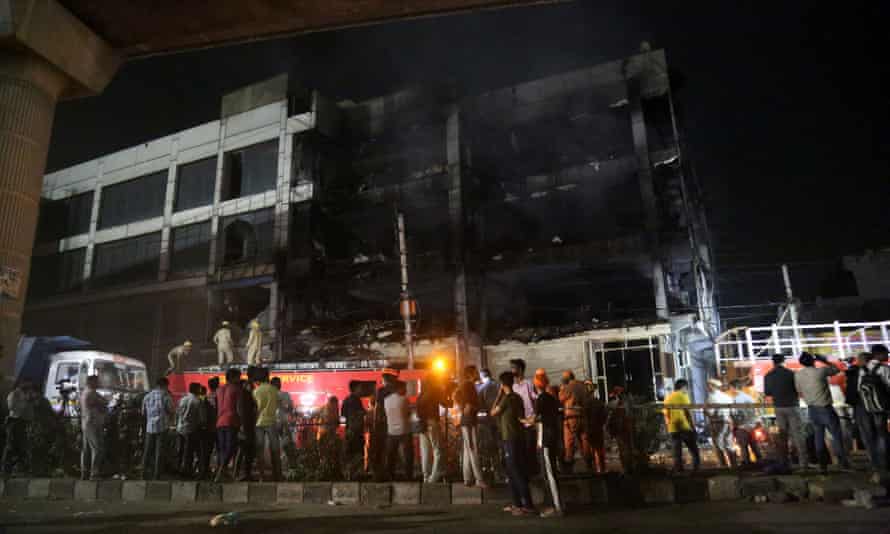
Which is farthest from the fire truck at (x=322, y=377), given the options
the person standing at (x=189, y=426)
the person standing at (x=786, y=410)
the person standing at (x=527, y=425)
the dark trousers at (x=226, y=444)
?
the person standing at (x=786, y=410)

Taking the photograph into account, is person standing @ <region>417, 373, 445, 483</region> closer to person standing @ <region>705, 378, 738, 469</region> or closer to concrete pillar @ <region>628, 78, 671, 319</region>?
person standing @ <region>705, 378, 738, 469</region>

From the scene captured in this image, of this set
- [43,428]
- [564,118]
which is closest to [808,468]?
[43,428]

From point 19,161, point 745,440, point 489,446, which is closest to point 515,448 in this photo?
point 489,446

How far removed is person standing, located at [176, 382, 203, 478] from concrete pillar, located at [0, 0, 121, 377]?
2.89 meters

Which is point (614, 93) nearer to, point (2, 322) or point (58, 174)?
point (2, 322)

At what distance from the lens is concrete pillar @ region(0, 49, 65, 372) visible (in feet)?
29.7

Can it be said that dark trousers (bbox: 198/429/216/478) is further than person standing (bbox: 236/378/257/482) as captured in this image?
Yes

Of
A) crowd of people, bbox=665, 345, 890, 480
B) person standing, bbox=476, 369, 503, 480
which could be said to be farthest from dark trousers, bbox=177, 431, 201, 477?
crowd of people, bbox=665, 345, 890, 480

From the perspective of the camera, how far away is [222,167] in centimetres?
3328

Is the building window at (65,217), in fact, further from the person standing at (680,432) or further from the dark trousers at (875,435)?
the dark trousers at (875,435)

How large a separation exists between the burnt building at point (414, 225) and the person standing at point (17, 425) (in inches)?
684

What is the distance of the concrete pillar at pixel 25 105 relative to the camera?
9.02 metres

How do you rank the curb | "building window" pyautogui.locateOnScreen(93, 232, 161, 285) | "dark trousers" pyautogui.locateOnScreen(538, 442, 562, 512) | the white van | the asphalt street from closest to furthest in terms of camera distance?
the asphalt street, "dark trousers" pyautogui.locateOnScreen(538, 442, 562, 512), the curb, the white van, "building window" pyautogui.locateOnScreen(93, 232, 161, 285)

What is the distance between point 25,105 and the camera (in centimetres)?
954
